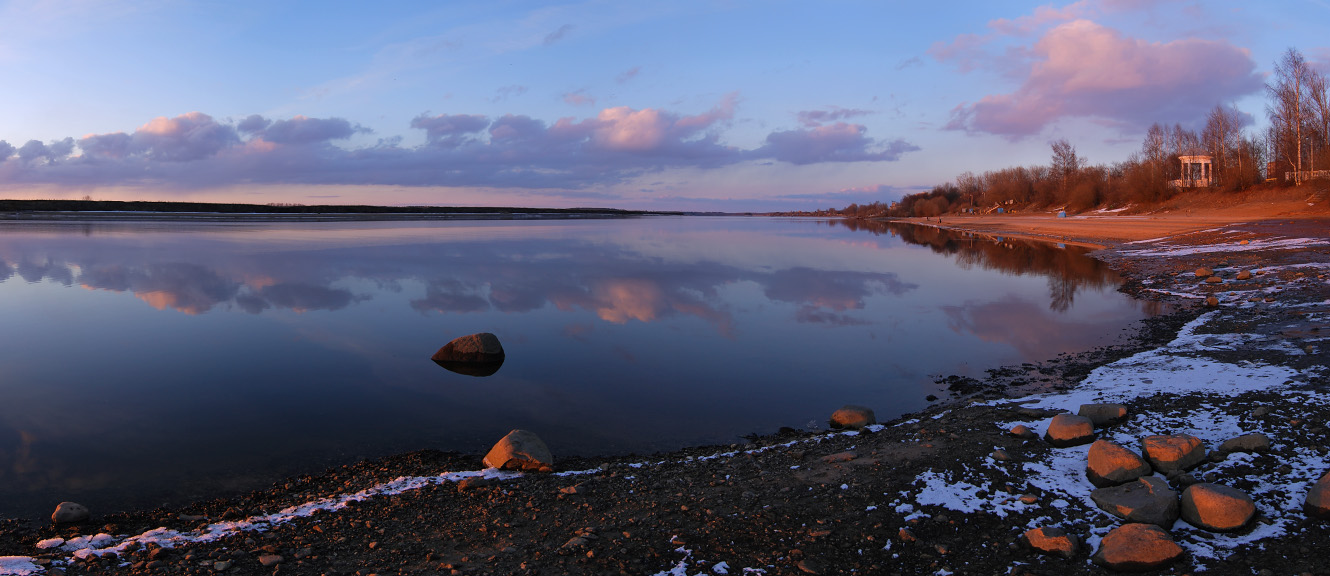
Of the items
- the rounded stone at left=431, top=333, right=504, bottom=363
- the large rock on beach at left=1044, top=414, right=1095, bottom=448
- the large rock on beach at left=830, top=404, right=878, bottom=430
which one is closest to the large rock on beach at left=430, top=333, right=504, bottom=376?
the rounded stone at left=431, top=333, right=504, bottom=363

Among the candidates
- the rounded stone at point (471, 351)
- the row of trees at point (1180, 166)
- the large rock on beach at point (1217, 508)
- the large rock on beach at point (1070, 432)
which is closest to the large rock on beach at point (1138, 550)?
the large rock on beach at point (1217, 508)

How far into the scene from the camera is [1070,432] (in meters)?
6.03

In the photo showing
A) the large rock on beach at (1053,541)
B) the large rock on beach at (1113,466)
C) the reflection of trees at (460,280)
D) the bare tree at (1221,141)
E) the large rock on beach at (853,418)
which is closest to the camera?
the large rock on beach at (1053,541)

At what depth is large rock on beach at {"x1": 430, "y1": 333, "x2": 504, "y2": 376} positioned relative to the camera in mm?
11031

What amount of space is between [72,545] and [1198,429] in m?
9.29

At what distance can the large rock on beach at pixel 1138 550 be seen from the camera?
393 cm

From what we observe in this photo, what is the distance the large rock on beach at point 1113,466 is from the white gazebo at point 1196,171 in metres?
75.2

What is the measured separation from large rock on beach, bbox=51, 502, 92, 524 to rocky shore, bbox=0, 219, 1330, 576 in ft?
0.32

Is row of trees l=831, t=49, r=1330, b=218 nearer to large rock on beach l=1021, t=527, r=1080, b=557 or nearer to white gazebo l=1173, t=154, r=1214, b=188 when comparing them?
white gazebo l=1173, t=154, r=1214, b=188

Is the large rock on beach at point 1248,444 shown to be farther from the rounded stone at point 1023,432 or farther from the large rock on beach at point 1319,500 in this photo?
the rounded stone at point 1023,432

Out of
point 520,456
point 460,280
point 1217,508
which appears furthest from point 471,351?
point 460,280

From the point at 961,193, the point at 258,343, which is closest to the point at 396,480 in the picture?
the point at 258,343

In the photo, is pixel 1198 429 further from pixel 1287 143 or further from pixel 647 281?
pixel 1287 143

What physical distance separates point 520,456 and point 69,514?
359cm
